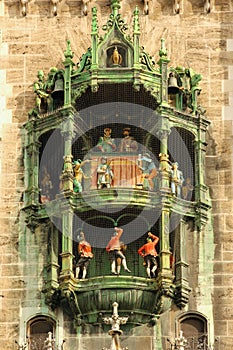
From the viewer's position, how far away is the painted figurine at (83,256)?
32.2 metres

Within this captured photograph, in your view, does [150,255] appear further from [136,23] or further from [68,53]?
[136,23]

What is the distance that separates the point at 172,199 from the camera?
3250 centimetres

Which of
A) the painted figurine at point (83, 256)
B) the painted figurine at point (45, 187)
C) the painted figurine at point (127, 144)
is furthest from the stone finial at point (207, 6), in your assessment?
the painted figurine at point (83, 256)

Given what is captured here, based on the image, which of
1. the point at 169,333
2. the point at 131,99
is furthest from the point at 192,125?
the point at 169,333

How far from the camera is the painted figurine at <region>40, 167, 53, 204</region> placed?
32.9m

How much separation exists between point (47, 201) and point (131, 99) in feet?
7.28

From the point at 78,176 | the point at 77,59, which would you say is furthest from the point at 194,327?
the point at 77,59

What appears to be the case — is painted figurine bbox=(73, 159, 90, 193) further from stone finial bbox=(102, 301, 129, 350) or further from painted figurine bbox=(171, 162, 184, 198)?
stone finial bbox=(102, 301, 129, 350)

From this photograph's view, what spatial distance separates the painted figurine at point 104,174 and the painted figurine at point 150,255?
114cm

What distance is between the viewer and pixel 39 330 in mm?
32156

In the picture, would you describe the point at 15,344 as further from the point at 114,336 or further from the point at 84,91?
the point at 84,91

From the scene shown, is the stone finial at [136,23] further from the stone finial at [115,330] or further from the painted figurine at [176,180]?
the stone finial at [115,330]

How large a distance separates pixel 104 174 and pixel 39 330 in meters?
2.73

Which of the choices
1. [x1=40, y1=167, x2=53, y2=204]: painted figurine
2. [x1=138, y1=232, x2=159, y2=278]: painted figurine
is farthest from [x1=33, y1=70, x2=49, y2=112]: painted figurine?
[x1=138, y1=232, x2=159, y2=278]: painted figurine
